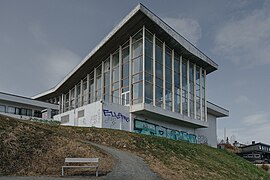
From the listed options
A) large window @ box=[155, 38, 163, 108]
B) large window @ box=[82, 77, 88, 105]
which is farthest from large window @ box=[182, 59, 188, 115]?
large window @ box=[82, 77, 88, 105]

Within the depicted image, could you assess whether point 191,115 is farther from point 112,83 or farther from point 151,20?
point 151,20

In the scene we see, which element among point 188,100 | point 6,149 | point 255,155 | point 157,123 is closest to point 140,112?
point 157,123

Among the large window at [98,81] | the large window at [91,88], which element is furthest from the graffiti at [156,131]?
the large window at [91,88]

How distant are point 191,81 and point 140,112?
11.1 meters

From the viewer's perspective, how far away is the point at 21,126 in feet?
59.1

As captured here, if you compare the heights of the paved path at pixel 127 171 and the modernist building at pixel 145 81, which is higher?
the modernist building at pixel 145 81

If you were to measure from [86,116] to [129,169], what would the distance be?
17.5 m

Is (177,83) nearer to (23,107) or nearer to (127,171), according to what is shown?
(127,171)

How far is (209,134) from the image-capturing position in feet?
158

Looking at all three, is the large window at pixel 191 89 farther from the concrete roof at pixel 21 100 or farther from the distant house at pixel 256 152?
the distant house at pixel 256 152

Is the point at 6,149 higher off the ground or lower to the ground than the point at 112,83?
lower

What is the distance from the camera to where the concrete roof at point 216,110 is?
47.9 meters

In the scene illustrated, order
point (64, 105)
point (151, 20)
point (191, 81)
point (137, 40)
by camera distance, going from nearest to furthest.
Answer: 1. point (151, 20)
2. point (137, 40)
3. point (191, 81)
4. point (64, 105)

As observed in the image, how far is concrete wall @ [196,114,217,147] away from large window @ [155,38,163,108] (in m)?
11.5
